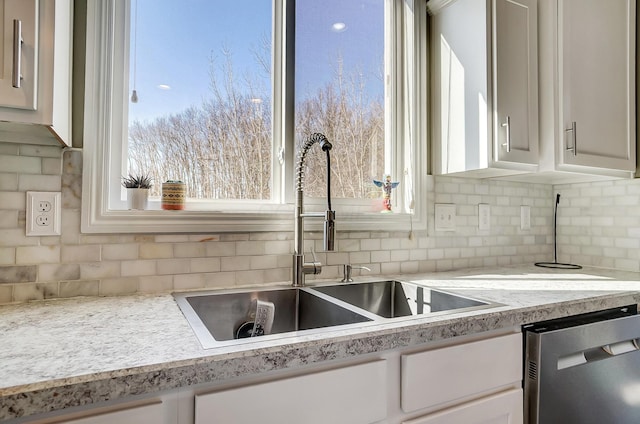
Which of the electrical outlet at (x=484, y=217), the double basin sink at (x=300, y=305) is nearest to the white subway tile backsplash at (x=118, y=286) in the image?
the double basin sink at (x=300, y=305)

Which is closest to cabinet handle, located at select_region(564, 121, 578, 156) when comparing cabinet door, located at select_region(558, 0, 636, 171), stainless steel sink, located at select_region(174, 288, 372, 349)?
cabinet door, located at select_region(558, 0, 636, 171)

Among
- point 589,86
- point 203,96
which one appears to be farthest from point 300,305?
point 589,86

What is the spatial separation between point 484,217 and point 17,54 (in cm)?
196

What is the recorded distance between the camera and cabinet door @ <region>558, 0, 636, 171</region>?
1.71 meters

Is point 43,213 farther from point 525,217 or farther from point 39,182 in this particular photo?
point 525,217

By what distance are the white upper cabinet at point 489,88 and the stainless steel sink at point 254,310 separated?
0.90 m

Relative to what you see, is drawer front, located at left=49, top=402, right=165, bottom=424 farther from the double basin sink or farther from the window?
the window

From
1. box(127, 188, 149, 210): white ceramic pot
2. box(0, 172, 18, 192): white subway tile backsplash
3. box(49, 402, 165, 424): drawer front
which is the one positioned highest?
box(0, 172, 18, 192): white subway tile backsplash

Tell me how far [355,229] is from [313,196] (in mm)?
231

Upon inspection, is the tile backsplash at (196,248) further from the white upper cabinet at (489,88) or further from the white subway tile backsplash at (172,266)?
the white upper cabinet at (489,88)

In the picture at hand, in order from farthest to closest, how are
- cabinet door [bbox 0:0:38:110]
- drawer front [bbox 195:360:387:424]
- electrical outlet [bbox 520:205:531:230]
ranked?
electrical outlet [bbox 520:205:531:230], cabinet door [bbox 0:0:38:110], drawer front [bbox 195:360:387:424]

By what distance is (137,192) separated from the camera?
4.37 ft

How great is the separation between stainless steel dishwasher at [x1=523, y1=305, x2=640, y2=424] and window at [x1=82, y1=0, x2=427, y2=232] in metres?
0.77

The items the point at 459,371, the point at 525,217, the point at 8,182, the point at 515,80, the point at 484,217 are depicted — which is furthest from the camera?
the point at 525,217
